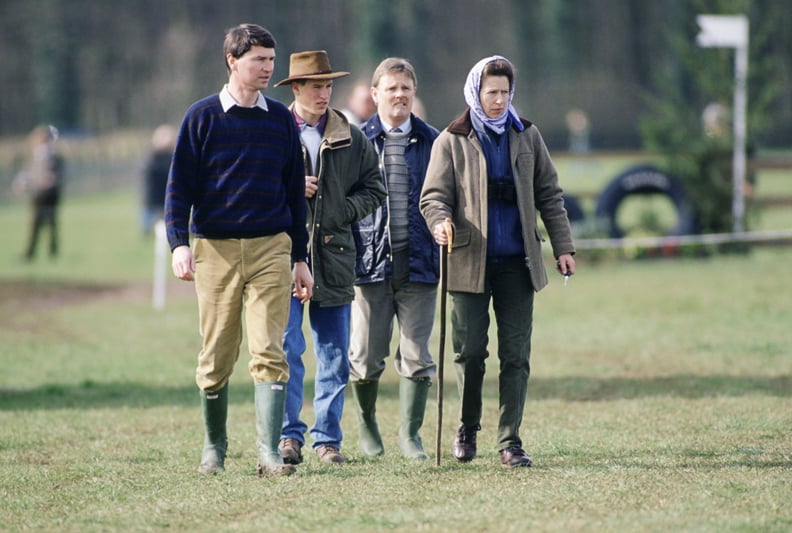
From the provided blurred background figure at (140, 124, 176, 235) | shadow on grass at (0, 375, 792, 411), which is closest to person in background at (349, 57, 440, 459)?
shadow on grass at (0, 375, 792, 411)

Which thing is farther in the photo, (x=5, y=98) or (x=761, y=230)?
(x=5, y=98)

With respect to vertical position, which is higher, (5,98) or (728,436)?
(5,98)

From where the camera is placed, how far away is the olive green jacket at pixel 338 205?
663cm

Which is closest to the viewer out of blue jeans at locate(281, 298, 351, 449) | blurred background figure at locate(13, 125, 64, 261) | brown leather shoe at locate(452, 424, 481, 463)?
brown leather shoe at locate(452, 424, 481, 463)

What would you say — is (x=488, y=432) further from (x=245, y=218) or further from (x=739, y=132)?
(x=739, y=132)

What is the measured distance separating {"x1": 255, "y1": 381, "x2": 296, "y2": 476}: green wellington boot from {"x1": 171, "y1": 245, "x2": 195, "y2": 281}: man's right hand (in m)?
0.63

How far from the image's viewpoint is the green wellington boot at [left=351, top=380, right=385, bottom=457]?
6.98m

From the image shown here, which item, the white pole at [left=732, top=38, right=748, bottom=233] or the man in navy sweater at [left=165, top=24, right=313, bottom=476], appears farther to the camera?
the white pole at [left=732, top=38, right=748, bottom=233]

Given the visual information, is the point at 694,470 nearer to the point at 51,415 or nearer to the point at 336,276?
the point at 336,276

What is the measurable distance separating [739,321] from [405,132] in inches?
246

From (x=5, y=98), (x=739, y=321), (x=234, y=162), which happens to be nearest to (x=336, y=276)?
(x=234, y=162)

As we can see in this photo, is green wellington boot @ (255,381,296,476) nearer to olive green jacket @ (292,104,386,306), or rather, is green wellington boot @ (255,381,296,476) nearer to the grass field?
the grass field

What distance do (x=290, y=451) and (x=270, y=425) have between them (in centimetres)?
57

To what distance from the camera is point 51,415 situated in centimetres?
858
